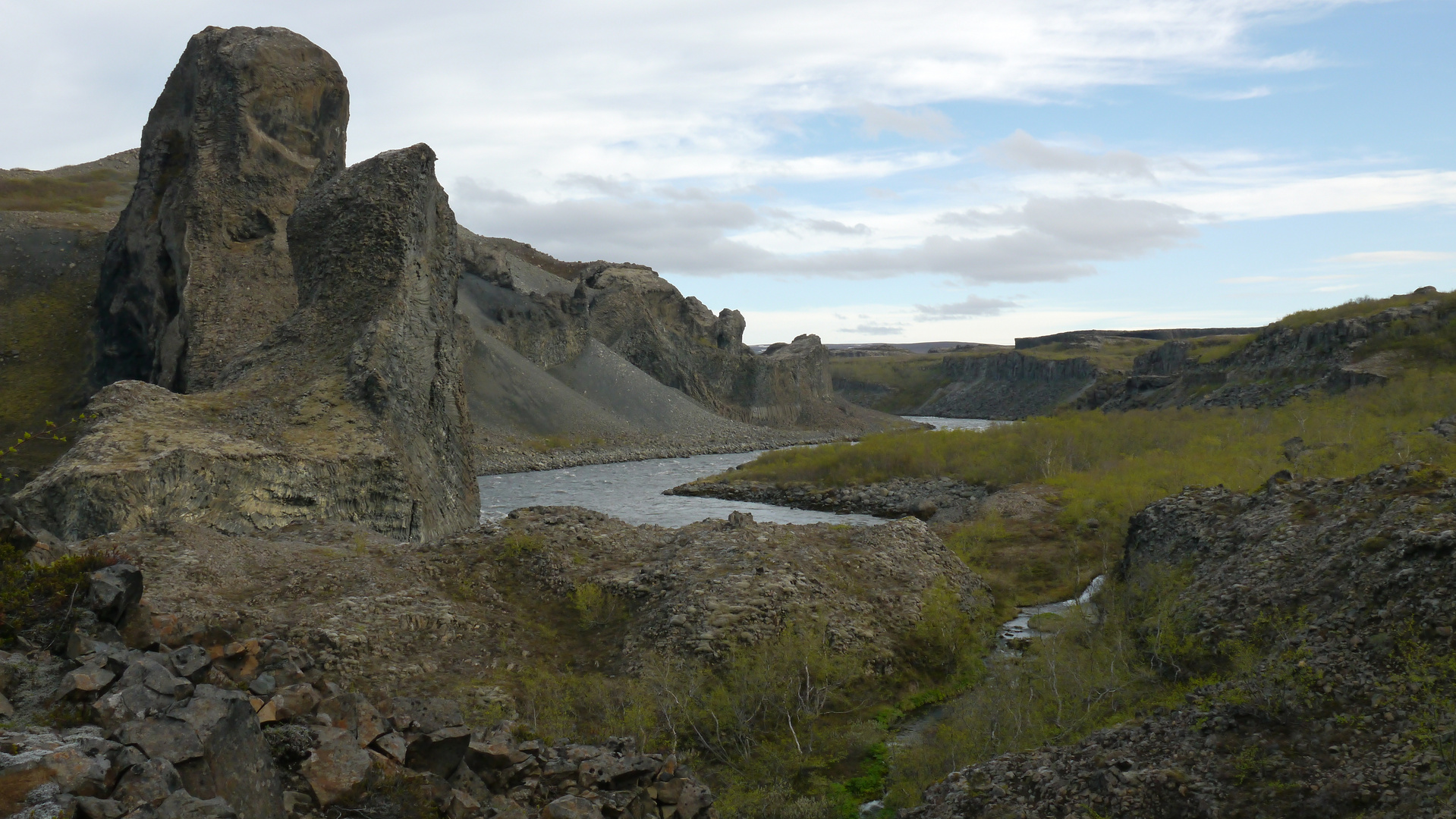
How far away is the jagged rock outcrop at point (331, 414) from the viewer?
22797 mm

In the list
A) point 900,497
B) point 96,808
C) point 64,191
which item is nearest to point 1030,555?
point 900,497

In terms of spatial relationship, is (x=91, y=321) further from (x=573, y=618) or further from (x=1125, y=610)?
(x=1125, y=610)

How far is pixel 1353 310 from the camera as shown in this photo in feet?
235

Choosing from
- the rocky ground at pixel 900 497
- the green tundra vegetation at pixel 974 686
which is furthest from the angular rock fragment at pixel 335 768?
the rocky ground at pixel 900 497

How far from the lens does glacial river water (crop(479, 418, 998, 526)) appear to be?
49781mm

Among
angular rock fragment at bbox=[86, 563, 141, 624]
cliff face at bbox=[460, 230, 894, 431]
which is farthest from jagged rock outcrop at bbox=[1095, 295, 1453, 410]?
angular rock fragment at bbox=[86, 563, 141, 624]

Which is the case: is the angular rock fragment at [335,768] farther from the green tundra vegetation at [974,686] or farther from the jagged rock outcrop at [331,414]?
the jagged rock outcrop at [331,414]

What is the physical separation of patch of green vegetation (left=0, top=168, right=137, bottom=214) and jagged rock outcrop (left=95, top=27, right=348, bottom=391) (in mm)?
31656

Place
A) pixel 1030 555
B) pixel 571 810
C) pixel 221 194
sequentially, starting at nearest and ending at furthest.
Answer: pixel 571 810 < pixel 1030 555 < pixel 221 194

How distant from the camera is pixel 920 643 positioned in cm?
2083

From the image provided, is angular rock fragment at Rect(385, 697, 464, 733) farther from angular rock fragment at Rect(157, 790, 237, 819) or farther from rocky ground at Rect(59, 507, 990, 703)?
angular rock fragment at Rect(157, 790, 237, 819)

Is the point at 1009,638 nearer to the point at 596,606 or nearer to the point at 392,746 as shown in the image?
the point at 596,606

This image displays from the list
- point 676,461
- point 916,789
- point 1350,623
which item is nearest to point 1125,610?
point 1350,623

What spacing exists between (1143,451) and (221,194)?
54174 millimetres
